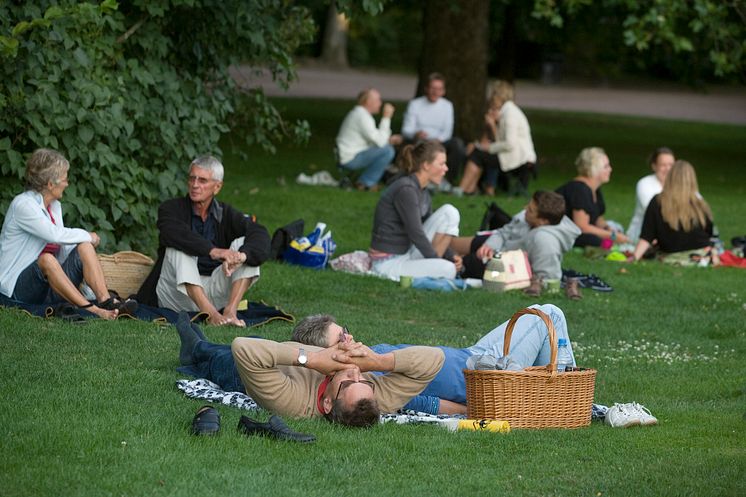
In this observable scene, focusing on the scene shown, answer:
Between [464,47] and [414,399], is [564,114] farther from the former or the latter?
[414,399]

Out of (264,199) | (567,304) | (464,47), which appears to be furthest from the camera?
(464,47)

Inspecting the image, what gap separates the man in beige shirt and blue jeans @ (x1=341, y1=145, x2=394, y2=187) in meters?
10.9

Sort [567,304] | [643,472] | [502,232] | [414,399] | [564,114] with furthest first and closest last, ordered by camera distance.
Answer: [564,114] < [502,232] < [567,304] < [414,399] < [643,472]

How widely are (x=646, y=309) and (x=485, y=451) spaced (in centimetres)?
537

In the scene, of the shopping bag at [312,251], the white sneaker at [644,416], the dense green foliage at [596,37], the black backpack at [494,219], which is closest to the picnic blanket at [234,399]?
the white sneaker at [644,416]

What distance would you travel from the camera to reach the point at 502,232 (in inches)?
475

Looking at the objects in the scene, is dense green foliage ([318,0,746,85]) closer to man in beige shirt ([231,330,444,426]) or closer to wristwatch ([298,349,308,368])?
man in beige shirt ([231,330,444,426])

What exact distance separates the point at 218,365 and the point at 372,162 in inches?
418

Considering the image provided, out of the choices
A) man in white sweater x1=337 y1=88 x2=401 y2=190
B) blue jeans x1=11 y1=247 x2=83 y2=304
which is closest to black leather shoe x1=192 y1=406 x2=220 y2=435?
blue jeans x1=11 y1=247 x2=83 y2=304

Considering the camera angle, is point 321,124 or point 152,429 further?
point 321,124

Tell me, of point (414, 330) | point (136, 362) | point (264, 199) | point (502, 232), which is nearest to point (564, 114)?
point (264, 199)

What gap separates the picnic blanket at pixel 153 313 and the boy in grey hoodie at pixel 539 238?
104 inches

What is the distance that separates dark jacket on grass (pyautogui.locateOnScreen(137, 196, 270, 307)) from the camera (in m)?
9.21

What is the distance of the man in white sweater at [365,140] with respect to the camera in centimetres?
1745
